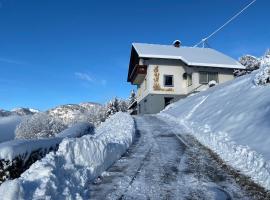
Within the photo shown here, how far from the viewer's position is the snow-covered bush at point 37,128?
7762 cm

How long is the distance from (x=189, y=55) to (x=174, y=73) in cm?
300

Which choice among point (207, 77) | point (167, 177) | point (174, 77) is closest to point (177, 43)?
point (174, 77)

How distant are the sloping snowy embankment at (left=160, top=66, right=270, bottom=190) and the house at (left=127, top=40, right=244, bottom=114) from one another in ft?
47.6

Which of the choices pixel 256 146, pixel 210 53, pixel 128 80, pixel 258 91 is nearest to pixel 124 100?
pixel 128 80

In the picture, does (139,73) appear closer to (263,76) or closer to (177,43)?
(177,43)

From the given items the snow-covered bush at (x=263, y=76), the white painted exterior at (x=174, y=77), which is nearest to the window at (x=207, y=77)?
the white painted exterior at (x=174, y=77)

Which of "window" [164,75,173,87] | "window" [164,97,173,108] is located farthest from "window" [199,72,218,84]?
"window" [164,97,173,108]

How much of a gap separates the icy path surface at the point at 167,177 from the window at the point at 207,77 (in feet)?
79.1

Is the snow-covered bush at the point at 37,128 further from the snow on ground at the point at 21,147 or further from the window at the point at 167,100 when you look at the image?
the snow on ground at the point at 21,147

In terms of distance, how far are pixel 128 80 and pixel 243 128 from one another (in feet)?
128

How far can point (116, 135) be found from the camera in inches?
652

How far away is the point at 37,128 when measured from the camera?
262ft

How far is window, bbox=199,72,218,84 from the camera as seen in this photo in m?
38.7

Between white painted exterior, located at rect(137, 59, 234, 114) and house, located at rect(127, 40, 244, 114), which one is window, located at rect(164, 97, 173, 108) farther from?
white painted exterior, located at rect(137, 59, 234, 114)
